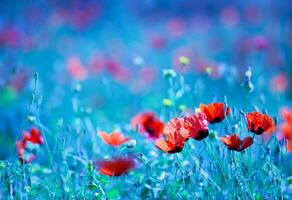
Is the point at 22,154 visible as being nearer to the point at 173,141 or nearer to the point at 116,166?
the point at 116,166

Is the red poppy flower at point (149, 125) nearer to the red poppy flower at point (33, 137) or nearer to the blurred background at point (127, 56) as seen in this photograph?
the blurred background at point (127, 56)

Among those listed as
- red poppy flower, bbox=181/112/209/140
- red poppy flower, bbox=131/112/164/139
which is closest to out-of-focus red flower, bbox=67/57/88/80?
red poppy flower, bbox=131/112/164/139

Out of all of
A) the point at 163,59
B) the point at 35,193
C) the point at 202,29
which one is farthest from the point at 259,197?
the point at 202,29

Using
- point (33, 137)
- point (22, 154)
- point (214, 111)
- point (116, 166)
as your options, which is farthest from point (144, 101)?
point (116, 166)

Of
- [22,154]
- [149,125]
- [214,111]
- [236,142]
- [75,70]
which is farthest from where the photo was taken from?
[75,70]

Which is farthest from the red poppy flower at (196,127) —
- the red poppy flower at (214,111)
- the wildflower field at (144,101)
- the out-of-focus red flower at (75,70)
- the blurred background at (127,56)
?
the out-of-focus red flower at (75,70)
